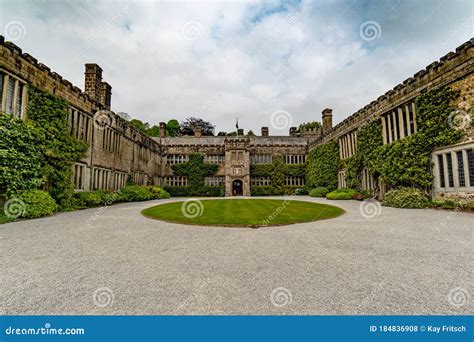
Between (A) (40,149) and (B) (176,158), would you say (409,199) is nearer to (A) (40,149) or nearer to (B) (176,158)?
(A) (40,149)

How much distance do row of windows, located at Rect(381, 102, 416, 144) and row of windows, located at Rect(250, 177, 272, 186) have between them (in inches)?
716

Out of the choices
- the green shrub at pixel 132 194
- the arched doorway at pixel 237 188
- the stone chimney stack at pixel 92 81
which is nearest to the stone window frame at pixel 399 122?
the arched doorway at pixel 237 188

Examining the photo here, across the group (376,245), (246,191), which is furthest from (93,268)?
(246,191)

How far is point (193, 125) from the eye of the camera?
5934 cm

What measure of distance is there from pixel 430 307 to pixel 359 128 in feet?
66.3

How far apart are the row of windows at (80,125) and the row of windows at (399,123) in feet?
72.3

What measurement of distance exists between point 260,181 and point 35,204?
89.0ft

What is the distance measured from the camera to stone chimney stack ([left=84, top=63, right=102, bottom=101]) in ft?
55.0

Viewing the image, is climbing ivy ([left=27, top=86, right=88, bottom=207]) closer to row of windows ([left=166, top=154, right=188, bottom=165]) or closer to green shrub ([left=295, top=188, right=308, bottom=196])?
row of windows ([left=166, top=154, right=188, bottom=165])

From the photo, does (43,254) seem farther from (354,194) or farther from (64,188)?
(354,194)

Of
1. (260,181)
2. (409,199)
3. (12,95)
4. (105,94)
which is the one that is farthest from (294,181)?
(12,95)

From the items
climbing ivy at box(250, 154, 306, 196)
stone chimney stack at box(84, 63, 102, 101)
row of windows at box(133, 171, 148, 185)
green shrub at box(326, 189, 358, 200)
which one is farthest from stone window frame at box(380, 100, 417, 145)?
row of windows at box(133, 171, 148, 185)

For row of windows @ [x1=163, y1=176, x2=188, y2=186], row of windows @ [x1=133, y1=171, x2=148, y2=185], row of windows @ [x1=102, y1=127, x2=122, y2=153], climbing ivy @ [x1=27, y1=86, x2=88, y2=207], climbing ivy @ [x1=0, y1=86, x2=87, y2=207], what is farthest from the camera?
row of windows @ [x1=163, y1=176, x2=188, y2=186]
